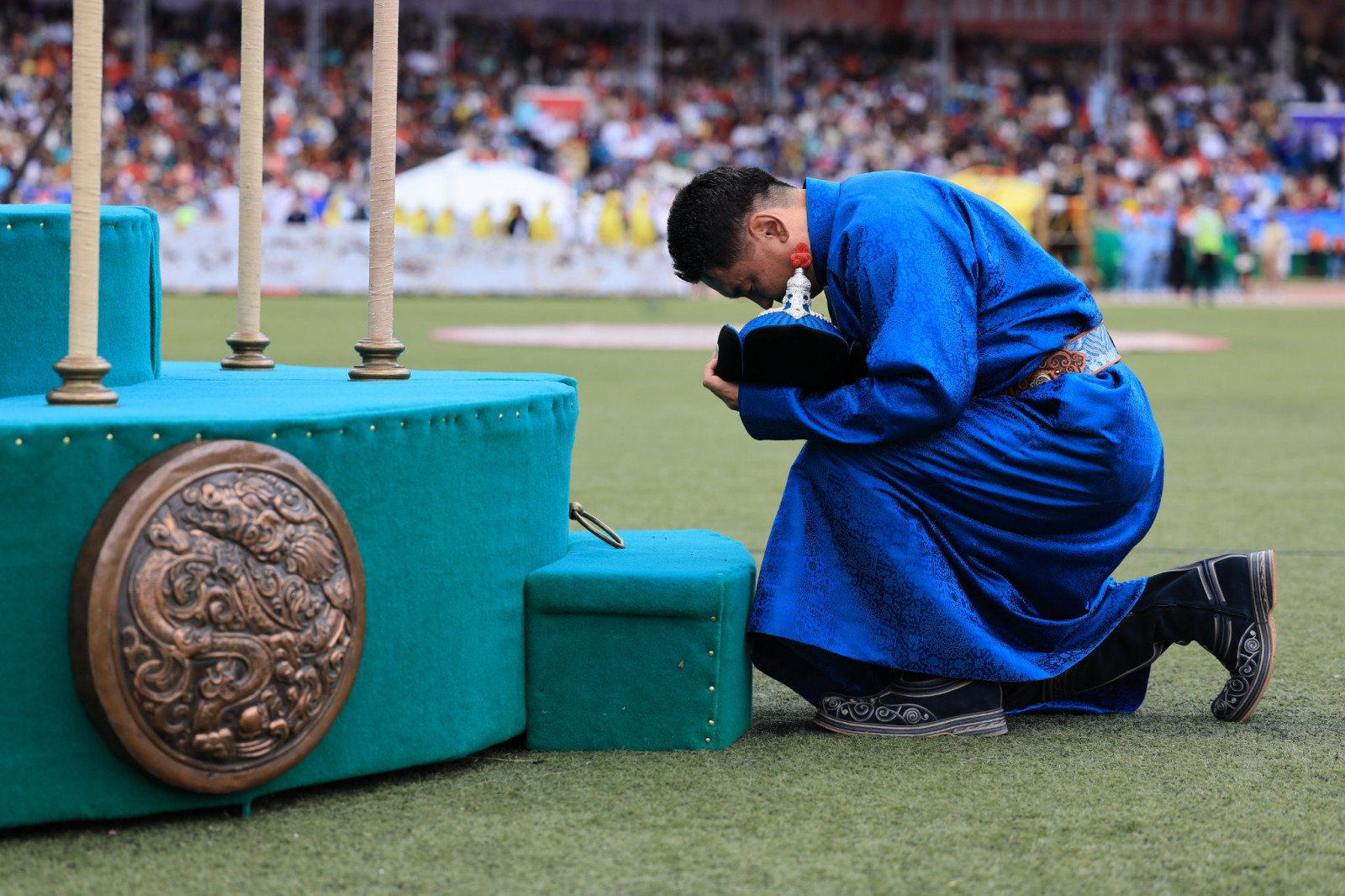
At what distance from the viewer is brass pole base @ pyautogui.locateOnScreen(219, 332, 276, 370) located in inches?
147

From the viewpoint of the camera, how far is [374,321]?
345 cm

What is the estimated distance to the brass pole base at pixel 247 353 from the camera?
12.3ft

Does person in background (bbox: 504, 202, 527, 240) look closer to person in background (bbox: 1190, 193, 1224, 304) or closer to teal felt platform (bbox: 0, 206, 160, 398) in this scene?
person in background (bbox: 1190, 193, 1224, 304)

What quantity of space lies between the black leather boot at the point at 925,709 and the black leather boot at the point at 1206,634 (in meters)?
0.14

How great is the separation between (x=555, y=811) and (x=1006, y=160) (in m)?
30.0

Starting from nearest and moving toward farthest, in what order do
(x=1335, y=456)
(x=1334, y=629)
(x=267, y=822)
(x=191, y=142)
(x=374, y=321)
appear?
(x=267, y=822) → (x=374, y=321) → (x=1334, y=629) → (x=1335, y=456) → (x=191, y=142)

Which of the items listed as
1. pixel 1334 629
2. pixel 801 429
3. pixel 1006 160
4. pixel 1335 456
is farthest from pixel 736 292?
pixel 1006 160

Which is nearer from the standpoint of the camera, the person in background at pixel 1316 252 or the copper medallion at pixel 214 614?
the copper medallion at pixel 214 614

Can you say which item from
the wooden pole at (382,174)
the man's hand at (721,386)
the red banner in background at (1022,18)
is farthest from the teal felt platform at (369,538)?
the red banner in background at (1022,18)

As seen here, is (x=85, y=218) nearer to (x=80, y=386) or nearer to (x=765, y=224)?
(x=80, y=386)

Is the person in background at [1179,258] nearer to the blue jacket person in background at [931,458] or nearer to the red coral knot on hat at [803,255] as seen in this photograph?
the blue jacket person in background at [931,458]

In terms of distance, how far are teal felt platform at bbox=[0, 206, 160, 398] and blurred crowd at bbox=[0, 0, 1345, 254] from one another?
21.7 meters

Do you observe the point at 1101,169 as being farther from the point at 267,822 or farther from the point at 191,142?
the point at 267,822

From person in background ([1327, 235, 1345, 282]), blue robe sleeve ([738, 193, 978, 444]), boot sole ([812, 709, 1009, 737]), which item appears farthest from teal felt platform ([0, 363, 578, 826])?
person in background ([1327, 235, 1345, 282])
